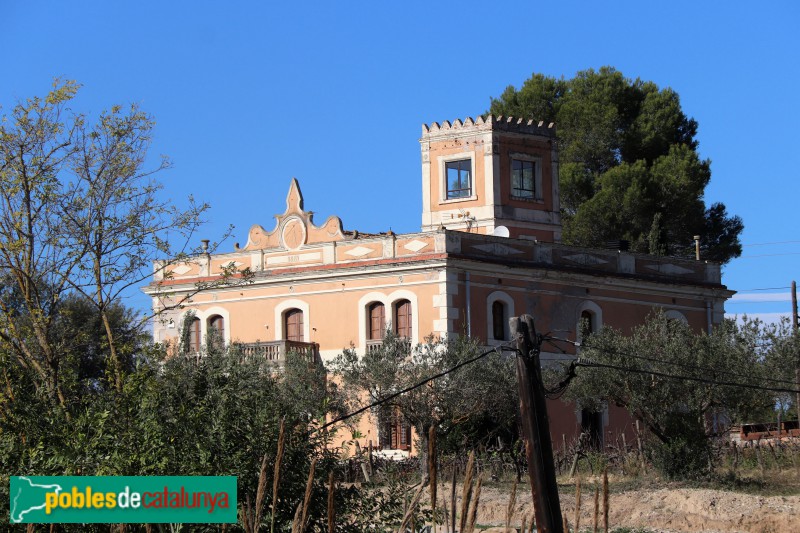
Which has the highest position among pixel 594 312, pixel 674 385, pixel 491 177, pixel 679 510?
pixel 491 177

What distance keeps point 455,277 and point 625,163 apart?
17.1 m

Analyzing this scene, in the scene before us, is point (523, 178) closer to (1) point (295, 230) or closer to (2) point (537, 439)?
(1) point (295, 230)

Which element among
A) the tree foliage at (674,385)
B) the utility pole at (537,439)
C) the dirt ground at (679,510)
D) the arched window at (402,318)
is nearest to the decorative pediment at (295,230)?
the arched window at (402,318)

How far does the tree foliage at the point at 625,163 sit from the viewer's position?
47.5m

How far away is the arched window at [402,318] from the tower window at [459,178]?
5.31 meters

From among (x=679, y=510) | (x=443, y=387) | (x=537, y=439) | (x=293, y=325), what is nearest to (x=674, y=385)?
(x=679, y=510)

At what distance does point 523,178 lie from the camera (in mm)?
38719

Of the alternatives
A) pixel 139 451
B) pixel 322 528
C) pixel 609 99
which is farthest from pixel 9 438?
pixel 609 99

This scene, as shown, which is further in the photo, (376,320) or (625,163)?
(625,163)

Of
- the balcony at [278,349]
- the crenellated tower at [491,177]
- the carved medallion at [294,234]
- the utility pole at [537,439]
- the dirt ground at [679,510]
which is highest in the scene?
the crenellated tower at [491,177]

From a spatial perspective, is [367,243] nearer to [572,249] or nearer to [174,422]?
[572,249]

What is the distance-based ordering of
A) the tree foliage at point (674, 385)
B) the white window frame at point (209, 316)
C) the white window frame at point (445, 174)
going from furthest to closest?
the white window frame at point (445, 174) < the white window frame at point (209, 316) < the tree foliage at point (674, 385)

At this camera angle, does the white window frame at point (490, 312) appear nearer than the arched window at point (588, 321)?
Yes

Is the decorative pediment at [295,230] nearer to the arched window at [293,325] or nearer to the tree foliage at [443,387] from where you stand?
the arched window at [293,325]
